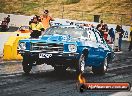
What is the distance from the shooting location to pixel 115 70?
709 inches

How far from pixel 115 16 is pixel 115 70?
35.8 meters

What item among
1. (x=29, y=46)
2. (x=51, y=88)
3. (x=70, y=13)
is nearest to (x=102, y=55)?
(x=29, y=46)

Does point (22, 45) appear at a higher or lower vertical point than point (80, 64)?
higher

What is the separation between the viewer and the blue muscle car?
14297 millimetres

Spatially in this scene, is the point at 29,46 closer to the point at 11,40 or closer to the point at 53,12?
the point at 11,40

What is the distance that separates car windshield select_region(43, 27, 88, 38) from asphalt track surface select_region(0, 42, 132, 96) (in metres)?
1.40

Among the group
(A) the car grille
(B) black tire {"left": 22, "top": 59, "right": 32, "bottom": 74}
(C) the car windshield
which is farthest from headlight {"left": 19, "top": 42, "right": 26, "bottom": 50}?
(C) the car windshield

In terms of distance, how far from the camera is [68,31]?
51.3ft

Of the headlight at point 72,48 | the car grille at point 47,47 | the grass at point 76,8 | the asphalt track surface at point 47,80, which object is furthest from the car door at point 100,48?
the grass at point 76,8

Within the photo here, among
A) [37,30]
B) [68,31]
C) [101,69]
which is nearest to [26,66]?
[68,31]

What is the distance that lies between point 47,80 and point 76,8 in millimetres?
49385

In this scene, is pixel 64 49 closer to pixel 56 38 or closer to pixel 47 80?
pixel 56 38

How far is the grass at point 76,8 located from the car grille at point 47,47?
38.4 meters

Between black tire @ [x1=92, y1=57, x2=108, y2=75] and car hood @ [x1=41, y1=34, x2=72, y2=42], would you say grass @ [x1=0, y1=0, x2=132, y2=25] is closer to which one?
black tire @ [x1=92, y1=57, x2=108, y2=75]
